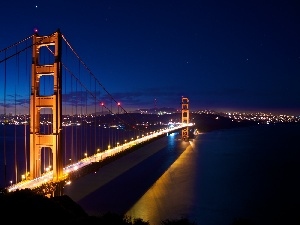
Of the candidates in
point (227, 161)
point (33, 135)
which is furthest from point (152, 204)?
point (227, 161)

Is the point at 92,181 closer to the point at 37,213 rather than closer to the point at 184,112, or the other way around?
the point at 37,213

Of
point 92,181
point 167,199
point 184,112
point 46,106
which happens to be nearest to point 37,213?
point 46,106

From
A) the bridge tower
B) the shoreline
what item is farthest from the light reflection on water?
the bridge tower

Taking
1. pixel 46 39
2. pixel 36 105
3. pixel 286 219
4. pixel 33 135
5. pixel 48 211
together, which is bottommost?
pixel 286 219

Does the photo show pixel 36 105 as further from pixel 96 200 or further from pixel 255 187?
pixel 255 187

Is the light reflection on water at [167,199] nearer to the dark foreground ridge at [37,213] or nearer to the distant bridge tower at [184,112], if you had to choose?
the dark foreground ridge at [37,213]
